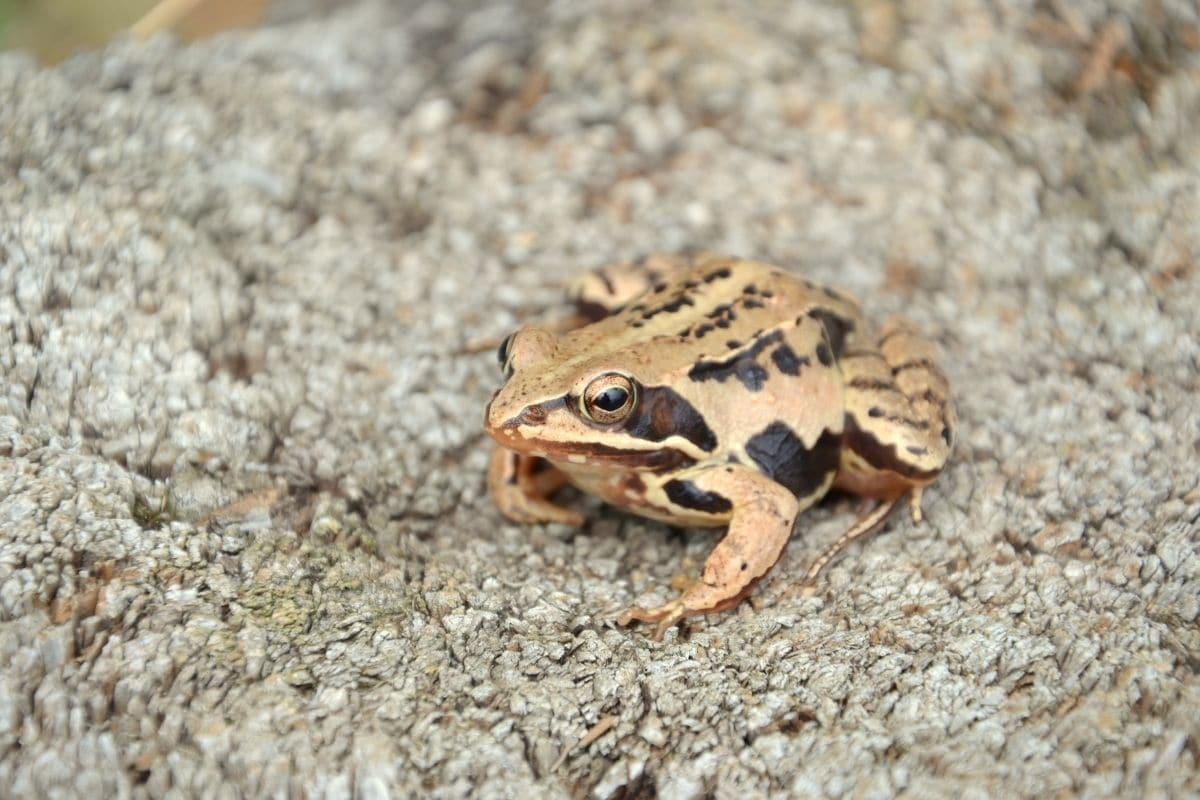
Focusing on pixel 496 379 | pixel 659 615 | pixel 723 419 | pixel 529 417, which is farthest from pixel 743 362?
pixel 496 379

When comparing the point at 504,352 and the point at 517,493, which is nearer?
the point at 504,352

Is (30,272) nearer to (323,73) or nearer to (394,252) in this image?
(394,252)

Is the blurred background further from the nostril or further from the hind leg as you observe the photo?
the hind leg

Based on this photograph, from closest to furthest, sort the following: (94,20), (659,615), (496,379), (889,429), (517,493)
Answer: (659,615)
(889,429)
(517,493)
(496,379)
(94,20)

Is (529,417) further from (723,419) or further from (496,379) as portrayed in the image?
(496,379)

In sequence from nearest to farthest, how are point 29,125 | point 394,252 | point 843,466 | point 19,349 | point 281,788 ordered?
point 281,788
point 19,349
point 843,466
point 29,125
point 394,252

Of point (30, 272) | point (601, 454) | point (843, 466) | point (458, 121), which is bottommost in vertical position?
point (843, 466)

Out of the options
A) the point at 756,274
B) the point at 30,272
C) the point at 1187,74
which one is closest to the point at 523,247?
the point at 756,274

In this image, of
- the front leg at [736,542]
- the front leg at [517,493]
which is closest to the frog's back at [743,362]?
the front leg at [736,542]
